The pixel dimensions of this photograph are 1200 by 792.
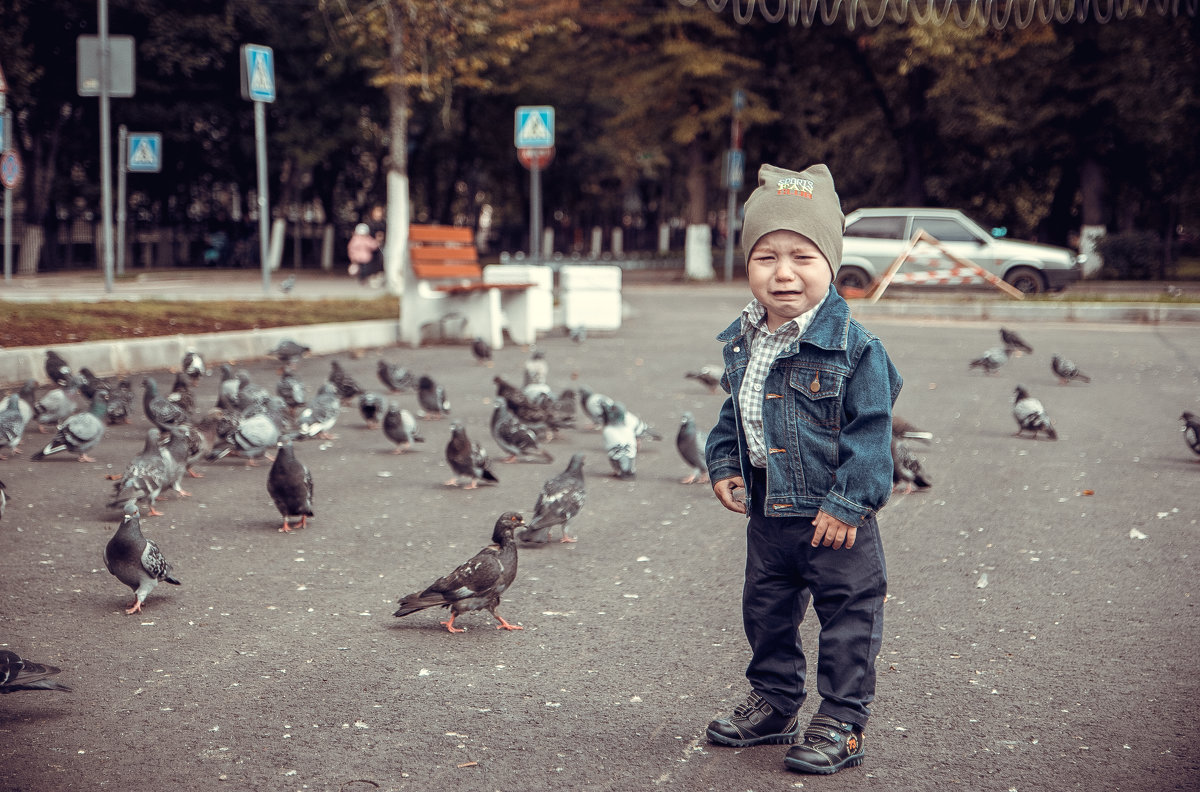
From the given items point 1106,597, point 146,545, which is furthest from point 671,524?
point 146,545

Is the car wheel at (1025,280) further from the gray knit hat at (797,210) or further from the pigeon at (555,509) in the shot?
the gray knit hat at (797,210)

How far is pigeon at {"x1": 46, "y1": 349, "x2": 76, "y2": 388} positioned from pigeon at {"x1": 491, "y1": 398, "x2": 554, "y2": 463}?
4299 millimetres

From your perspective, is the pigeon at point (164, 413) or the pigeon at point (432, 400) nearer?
the pigeon at point (164, 413)

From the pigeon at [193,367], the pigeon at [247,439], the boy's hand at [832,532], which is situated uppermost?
the boy's hand at [832,532]

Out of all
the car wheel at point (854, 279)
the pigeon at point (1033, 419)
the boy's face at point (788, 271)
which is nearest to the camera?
the boy's face at point (788, 271)

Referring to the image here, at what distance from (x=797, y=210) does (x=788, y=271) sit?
177 millimetres

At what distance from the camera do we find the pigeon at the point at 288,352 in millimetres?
13320

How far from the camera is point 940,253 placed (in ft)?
79.1

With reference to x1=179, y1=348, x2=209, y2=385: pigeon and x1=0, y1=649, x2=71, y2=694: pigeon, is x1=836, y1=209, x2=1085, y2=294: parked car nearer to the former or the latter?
x1=179, y1=348, x2=209, y2=385: pigeon

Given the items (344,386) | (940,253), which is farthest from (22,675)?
(940,253)

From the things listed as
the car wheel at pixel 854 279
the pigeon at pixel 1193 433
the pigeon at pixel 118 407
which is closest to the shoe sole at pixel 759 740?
the pigeon at pixel 1193 433

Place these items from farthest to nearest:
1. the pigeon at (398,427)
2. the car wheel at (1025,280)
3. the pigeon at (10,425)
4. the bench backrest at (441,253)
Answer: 1. the car wheel at (1025,280)
2. the bench backrest at (441,253)
3. the pigeon at (398,427)
4. the pigeon at (10,425)

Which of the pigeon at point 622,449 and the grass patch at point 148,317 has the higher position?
the grass patch at point 148,317

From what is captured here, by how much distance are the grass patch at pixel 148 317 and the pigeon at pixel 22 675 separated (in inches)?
350
